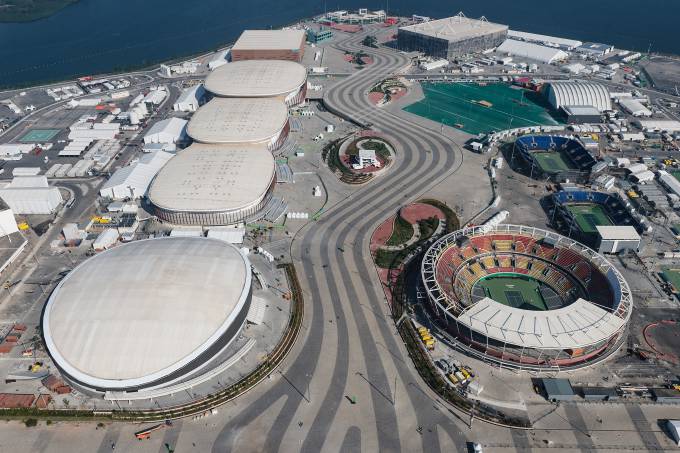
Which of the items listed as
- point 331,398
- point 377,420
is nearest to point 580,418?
point 377,420

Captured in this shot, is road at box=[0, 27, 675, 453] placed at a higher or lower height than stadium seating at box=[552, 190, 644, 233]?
lower

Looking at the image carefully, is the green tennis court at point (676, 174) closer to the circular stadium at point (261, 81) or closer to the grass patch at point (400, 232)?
the grass patch at point (400, 232)

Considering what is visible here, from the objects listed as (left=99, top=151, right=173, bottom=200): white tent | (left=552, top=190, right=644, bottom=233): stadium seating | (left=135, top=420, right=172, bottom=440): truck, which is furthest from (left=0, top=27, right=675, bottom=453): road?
(left=99, top=151, right=173, bottom=200): white tent

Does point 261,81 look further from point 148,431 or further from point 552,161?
point 148,431

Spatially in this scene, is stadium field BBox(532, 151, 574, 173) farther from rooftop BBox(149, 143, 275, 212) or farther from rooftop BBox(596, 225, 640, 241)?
rooftop BBox(149, 143, 275, 212)

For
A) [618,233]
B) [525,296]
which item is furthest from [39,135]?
[618,233]
